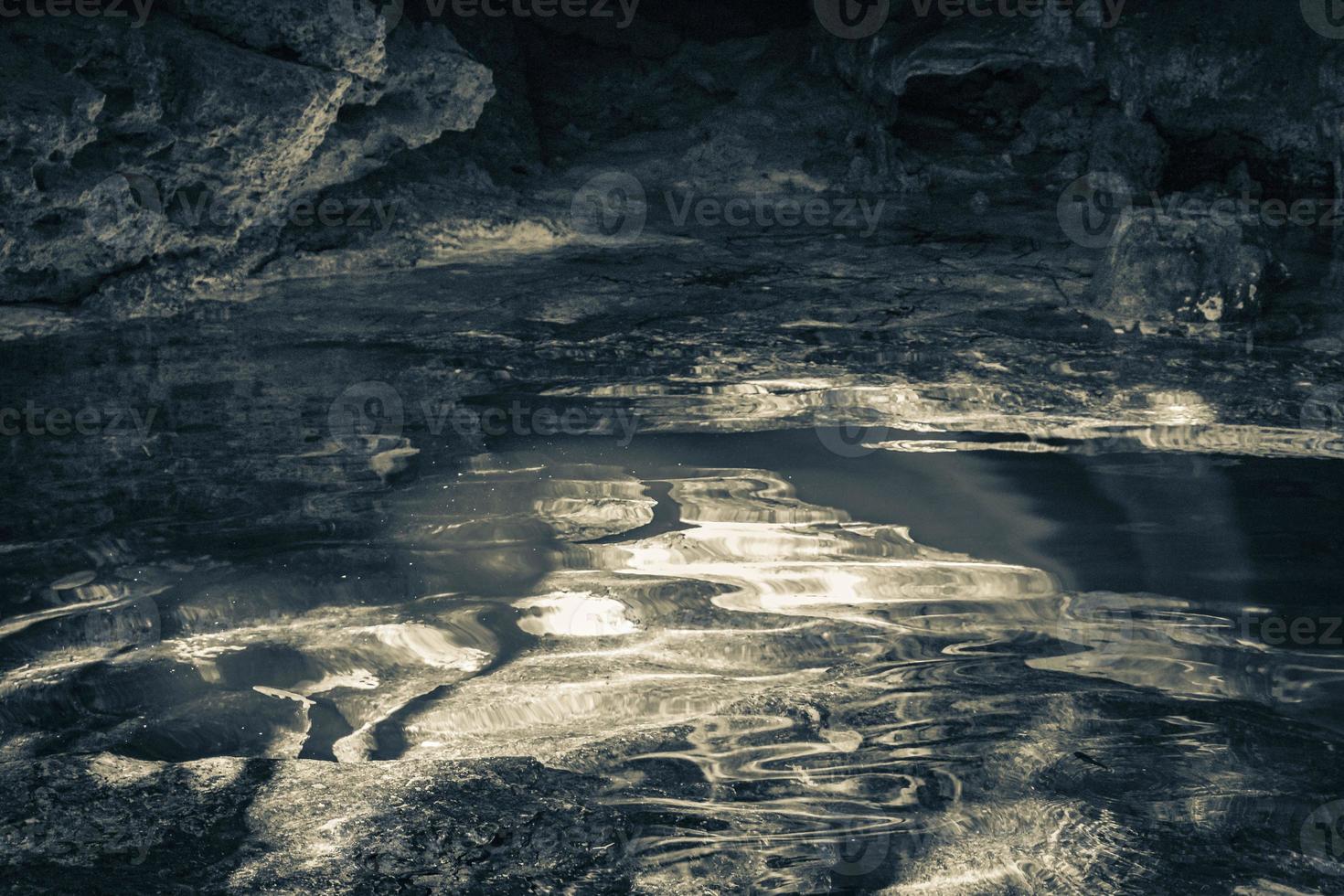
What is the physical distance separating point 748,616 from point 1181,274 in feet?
6.63

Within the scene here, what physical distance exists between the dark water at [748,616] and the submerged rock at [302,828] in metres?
0.05

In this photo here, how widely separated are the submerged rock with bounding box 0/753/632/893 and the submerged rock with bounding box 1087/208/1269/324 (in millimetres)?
2362

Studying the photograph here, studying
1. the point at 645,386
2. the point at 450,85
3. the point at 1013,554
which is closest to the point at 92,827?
the point at 1013,554

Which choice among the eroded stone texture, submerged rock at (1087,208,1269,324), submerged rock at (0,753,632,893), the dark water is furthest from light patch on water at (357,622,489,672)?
the eroded stone texture

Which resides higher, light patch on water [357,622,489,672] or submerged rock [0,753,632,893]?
A: light patch on water [357,622,489,672]

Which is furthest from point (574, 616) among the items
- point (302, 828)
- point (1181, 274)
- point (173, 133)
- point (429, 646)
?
point (173, 133)

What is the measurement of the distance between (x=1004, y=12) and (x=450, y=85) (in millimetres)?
2017

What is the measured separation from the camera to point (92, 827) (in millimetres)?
1341

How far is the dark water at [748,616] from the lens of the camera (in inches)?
53.9

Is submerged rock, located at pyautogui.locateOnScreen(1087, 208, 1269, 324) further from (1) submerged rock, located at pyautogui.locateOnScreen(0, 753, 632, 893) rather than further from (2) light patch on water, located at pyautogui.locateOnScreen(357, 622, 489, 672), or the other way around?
(1) submerged rock, located at pyautogui.locateOnScreen(0, 753, 632, 893)

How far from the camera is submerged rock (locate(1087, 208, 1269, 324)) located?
3.23 metres

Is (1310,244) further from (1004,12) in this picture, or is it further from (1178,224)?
(1004,12)

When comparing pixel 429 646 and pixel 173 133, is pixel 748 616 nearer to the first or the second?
pixel 429 646

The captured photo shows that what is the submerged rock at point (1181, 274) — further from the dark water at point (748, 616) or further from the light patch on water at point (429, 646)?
the light patch on water at point (429, 646)
